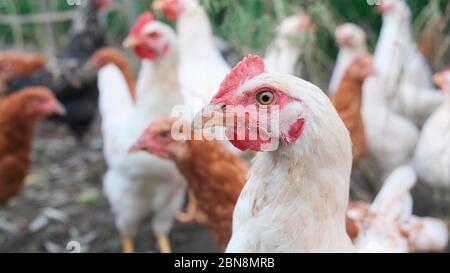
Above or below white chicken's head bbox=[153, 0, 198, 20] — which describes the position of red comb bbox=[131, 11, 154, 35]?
below

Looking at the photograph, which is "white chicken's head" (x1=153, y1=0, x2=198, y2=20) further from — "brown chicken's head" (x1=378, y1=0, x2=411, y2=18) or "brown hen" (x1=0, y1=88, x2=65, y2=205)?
"brown chicken's head" (x1=378, y1=0, x2=411, y2=18)

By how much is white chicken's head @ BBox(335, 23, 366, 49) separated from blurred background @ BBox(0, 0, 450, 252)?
0.06m

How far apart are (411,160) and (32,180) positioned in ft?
6.15

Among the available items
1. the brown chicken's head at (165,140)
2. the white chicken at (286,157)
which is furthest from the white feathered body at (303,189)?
the brown chicken's head at (165,140)

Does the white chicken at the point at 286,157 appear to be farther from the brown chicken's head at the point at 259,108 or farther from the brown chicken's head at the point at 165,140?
the brown chicken's head at the point at 165,140

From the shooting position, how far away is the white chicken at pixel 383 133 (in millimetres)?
2668

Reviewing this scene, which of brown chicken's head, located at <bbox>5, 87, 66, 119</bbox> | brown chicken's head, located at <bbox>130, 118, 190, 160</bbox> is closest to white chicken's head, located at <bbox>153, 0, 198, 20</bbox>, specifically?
brown chicken's head, located at <bbox>5, 87, 66, 119</bbox>

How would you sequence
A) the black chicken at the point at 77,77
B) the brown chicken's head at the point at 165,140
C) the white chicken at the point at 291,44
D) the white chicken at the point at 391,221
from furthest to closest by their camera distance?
the black chicken at the point at 77,77 < the white chicken at the point at 291,44 < the brown chicken's head at the point at 165,140 < the white chicken at the point at 391,221

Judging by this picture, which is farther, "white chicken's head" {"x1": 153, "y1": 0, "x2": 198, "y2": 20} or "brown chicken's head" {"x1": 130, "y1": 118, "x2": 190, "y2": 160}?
"white chicken's head" {"x1": 153, "y1": 0, "x2": 198, "y2": 20}

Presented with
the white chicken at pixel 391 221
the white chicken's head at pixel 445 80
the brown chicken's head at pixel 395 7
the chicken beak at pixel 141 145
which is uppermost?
the brown chicken's head at pixel 395 7

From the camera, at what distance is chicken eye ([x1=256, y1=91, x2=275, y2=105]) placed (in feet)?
3.40

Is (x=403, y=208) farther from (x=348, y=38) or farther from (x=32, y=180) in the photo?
(x=32, y=180)

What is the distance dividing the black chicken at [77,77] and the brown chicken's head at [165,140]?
57.9 inches

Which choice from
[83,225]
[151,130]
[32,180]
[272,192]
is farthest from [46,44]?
[272,192]
